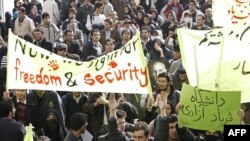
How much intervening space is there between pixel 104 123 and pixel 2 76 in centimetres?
223

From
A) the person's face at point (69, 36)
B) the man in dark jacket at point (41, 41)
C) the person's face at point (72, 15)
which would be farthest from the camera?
the person's face at point (72, 15)

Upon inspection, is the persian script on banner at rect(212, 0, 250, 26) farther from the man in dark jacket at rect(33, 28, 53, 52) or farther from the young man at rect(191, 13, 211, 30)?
the man in dark jacket at rect(33, 28, 53, 52)

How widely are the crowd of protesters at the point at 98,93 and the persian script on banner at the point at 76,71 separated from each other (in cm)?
25

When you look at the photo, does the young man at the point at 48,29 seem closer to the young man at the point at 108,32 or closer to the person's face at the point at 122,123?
the young man at the point at 108,32

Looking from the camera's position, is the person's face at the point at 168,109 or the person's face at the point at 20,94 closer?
the person's face at the point at 168,109

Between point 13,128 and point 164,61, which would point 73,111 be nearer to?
point 13,128

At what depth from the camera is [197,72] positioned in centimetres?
1022

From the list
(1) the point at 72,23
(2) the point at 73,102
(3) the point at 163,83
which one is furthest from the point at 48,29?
(3) the point at 163,83

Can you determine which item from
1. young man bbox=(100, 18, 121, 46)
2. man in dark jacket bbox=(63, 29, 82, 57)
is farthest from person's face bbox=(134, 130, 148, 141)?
young man bbox=(100, 18, 121, 46)

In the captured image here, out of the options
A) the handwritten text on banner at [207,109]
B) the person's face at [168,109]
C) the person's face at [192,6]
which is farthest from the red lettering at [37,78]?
the person's face at [192,6]

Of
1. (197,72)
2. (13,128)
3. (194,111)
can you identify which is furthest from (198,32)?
(13,128)

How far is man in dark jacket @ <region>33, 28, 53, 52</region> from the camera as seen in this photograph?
15.1 metres

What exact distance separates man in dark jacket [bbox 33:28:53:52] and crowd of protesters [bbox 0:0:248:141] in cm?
2

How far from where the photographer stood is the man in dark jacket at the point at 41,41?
595 inches
